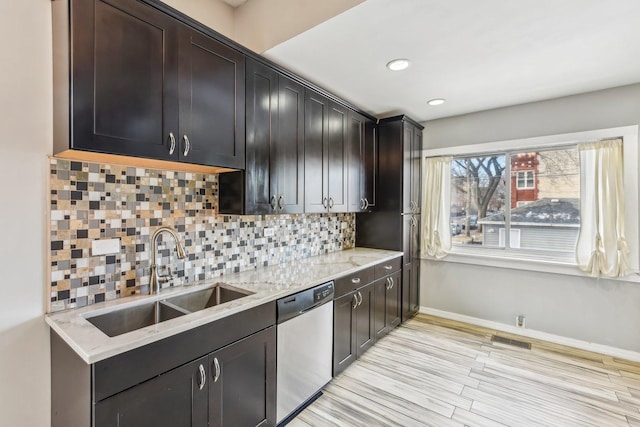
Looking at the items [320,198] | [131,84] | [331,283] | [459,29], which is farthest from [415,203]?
[131,84]

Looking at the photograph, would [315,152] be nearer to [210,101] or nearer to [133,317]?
[210,101]

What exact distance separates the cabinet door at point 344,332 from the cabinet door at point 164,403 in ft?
3.79

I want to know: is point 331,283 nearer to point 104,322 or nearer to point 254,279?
point 254,279

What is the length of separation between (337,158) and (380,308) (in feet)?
5.16

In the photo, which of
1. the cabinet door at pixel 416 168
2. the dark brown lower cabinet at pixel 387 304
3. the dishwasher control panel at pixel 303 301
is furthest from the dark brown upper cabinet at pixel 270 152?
the cabinet door at pixel 416 168

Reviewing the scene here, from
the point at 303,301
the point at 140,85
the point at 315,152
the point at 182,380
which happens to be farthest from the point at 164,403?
the point at 315,152

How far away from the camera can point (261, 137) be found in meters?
2.11

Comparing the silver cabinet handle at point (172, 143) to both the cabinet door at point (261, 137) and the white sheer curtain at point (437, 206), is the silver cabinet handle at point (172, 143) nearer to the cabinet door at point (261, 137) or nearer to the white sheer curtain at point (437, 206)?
the cabinet door at point (261, 137)

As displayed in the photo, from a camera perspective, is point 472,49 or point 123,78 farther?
point 472,49

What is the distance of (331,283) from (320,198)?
816mm

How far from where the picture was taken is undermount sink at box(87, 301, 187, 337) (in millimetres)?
1536

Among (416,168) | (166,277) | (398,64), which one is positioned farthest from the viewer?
(416,168)

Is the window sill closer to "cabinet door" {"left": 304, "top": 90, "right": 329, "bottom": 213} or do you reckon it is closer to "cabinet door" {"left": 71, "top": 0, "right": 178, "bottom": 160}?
"cabinet door" {"left": 304, "top": 90, "right": 329, "bottom": 213}

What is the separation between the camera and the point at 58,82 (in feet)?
4.47
